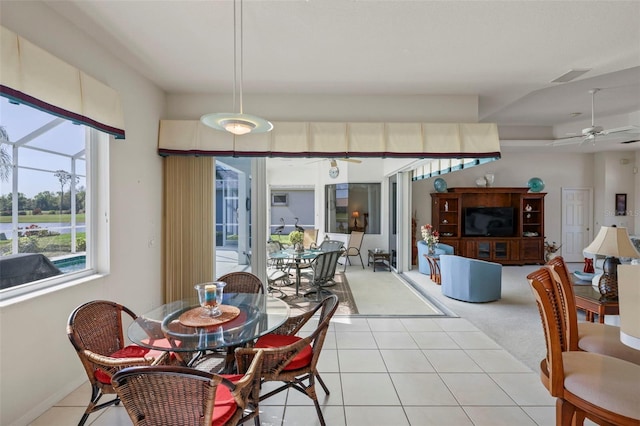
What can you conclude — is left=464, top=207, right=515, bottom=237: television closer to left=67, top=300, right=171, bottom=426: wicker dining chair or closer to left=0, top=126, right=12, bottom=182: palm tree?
left=67, top=300, right=171, bottom=426: wicker dining chair

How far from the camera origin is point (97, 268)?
8.80 ft

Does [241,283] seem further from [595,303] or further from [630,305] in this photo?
[595,303]

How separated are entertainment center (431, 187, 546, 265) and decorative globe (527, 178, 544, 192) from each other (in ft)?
0.35

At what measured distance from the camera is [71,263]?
8.16 ft

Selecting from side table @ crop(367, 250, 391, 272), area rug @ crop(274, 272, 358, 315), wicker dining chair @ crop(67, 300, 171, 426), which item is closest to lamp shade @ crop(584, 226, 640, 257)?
area rug @ crop(274, 272, 358, 315)

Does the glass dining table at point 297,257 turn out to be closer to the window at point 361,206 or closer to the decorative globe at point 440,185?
the window at point 361,206

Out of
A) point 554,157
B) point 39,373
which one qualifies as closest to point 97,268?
point 39,373

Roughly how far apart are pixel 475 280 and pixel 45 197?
508 centimetres

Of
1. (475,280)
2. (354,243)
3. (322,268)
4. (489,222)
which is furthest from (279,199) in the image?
(475,280)

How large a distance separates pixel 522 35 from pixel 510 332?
3.10 metres

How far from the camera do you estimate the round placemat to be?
75.3 inches

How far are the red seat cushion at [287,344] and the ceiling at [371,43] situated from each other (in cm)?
236

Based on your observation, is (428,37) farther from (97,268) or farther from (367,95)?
(97,268)

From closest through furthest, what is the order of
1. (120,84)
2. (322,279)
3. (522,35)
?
(522,35) → (120,84) → (322,279)
